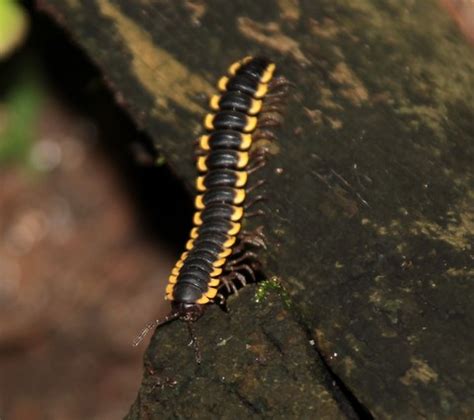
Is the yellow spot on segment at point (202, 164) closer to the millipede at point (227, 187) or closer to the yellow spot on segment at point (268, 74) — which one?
the millipede at point (227, 187)

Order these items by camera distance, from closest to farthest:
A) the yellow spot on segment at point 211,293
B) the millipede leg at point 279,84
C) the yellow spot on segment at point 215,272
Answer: the yellow spot on segment at point 211,293 < the yellow spot on segment at point 215,272 < the millipede leg at point 279,84

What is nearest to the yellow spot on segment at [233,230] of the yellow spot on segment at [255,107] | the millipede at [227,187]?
the millipede at [227,187]

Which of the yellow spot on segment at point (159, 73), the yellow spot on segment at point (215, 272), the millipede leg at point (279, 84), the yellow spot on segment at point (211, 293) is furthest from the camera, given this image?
the yellow spot on segment at point (159, 73)

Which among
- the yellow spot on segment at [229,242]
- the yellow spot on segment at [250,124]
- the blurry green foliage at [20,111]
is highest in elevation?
the yellow spot on segment at [250,124]

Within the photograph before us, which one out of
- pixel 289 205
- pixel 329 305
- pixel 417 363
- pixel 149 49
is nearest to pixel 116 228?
pixel 149 49

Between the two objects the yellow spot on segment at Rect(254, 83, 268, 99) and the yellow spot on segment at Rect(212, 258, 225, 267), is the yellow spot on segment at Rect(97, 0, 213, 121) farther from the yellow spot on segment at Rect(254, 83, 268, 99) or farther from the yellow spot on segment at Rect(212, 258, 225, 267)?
the yellow spot on segment at Rect(212, 258, 225, 267)

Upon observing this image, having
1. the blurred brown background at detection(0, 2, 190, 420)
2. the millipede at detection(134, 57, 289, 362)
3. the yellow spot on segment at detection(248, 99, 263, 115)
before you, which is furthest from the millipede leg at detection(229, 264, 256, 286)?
the blurred brown background at detection(0, 2, 190, 420)

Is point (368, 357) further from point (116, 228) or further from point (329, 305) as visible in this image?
point (116, 228)
